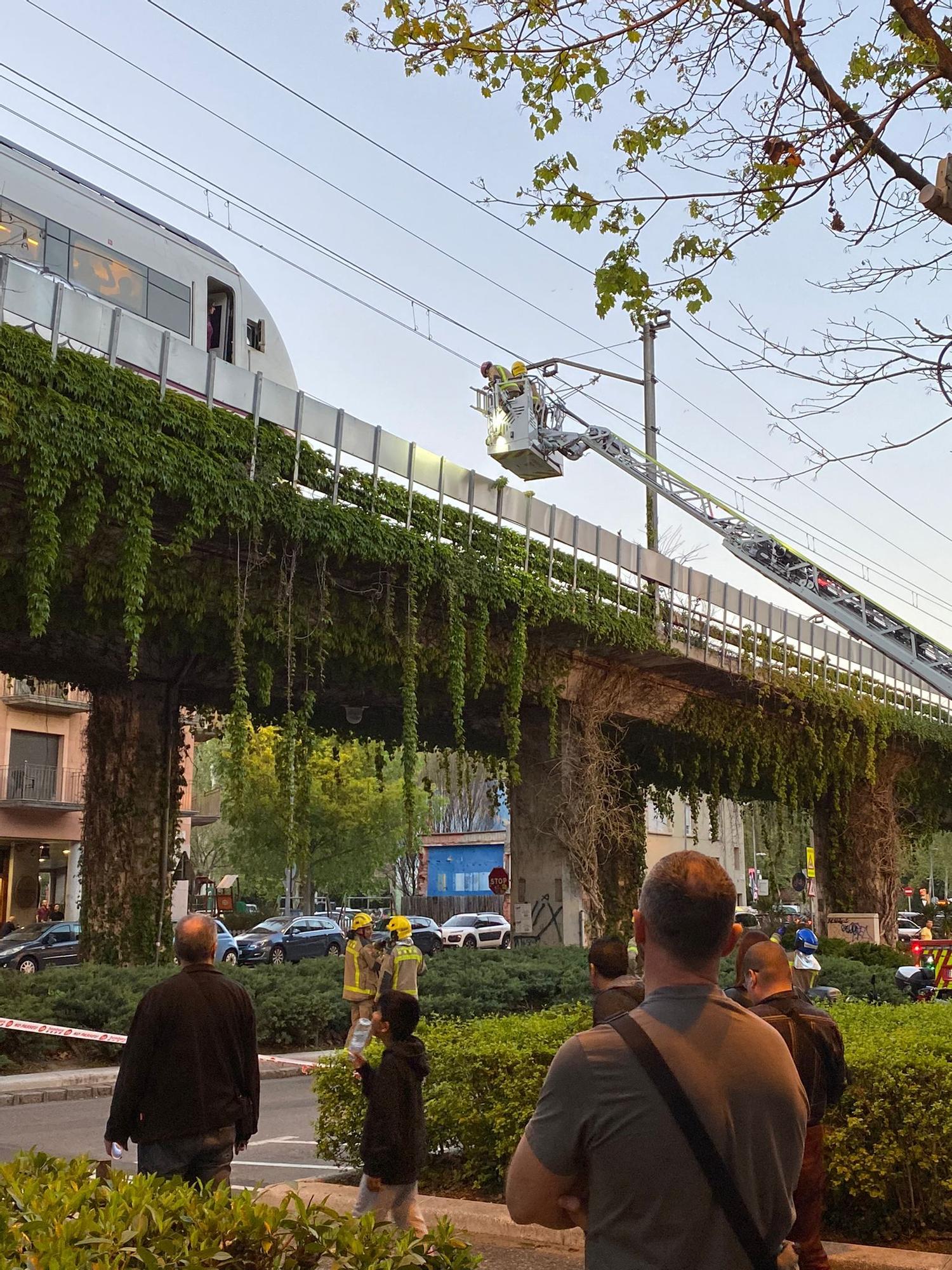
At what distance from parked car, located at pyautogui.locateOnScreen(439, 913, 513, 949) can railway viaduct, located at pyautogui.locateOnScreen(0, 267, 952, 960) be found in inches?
749

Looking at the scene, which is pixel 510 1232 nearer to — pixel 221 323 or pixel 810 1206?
pixel 810 1206

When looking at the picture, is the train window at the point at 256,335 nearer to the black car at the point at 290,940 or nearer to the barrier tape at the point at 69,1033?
the barrier tape at the point at 69,1033

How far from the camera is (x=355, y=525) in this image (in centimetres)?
1775

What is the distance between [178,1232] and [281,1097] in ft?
38.9

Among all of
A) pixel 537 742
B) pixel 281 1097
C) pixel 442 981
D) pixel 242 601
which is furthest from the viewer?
pixel 537 742

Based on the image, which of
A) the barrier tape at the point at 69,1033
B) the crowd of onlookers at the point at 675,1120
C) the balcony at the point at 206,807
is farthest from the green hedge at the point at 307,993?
the balcony at the point at 206,807

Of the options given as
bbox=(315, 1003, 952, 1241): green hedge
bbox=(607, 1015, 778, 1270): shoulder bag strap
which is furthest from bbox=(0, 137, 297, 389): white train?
bbox=(607, 1015, 778, 1270): shoulder bag strap

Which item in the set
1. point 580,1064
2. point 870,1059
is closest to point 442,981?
point 870,1059

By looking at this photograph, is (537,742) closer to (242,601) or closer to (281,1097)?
(242,601)

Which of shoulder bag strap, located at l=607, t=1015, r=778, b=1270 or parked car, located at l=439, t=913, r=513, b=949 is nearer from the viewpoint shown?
shoulder bag strap, located at l=607, t=1015, r=778, b=1270

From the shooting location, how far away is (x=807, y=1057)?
5574 millimetres

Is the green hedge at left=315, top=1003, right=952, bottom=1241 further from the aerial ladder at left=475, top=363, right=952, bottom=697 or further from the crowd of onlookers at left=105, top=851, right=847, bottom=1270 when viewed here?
the aerial ladder at left=475, top=363, right=952, bottom=697

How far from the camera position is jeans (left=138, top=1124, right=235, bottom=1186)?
559cm

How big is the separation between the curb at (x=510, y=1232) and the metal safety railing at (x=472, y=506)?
1045cm
